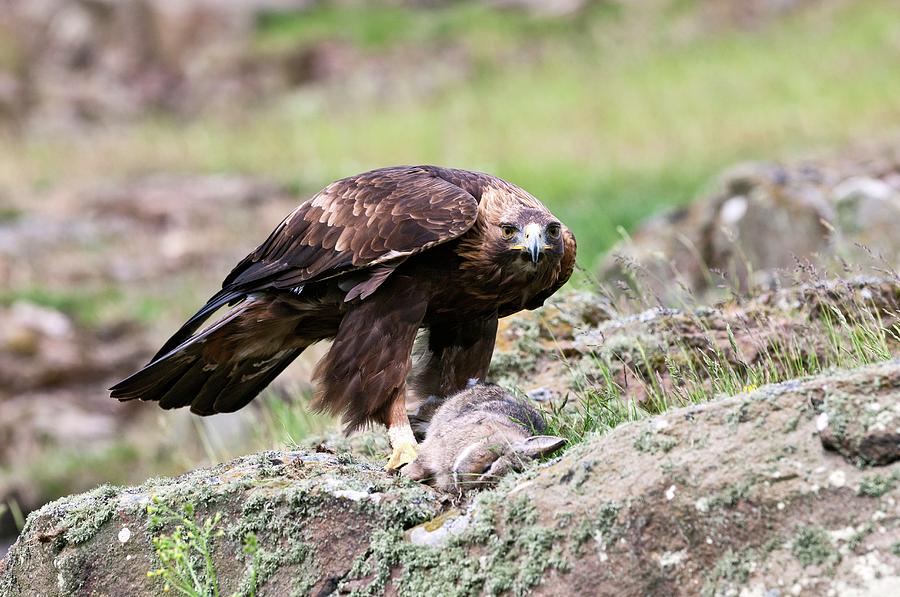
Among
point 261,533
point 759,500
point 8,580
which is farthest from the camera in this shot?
point 8,580

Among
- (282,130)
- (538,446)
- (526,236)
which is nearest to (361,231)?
(526,236)

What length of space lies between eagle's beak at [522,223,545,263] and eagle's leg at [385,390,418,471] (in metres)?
0.76

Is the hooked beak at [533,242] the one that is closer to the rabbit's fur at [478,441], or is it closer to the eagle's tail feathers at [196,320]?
the rabbit's fur at [478,441]

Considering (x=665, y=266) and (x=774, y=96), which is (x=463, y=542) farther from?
(x=774, y=96)

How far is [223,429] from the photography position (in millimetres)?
10266

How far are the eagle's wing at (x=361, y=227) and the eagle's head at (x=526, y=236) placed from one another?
5.7 inches

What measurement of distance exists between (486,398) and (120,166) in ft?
58.8

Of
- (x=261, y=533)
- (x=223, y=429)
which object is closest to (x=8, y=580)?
(x=261, y=533)

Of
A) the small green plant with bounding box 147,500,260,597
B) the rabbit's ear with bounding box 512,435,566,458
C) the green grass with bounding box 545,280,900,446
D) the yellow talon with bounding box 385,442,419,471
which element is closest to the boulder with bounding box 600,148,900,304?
the green grass with bounding box 545,280,900,446

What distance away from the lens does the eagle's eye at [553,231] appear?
527 centimetres

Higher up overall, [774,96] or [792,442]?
[792,442]

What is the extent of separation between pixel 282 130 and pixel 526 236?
18704 millimetres

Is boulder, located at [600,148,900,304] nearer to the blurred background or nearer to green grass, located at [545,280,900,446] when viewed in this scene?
the blurred background

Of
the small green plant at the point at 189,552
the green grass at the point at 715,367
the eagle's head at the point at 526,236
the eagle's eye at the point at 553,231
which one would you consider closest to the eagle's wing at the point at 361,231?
the eagle's head at the point at 526,236
